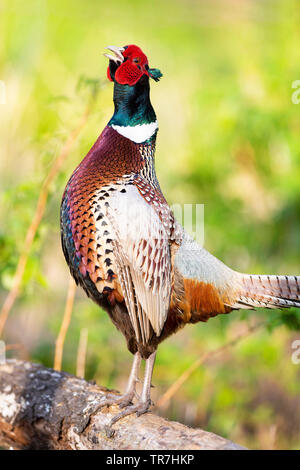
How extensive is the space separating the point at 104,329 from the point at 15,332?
1.56 metres

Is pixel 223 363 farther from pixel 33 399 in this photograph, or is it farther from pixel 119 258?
pixel 119 258

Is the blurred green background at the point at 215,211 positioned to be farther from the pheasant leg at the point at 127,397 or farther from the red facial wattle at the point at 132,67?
the red facial wattle at the point at 132,67

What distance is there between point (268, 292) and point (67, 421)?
1.13m

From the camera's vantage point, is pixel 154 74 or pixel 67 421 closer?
pixel 154 74

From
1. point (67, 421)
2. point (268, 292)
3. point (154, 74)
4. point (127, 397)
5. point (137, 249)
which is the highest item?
point (154, 74)

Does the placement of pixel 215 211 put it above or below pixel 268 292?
above

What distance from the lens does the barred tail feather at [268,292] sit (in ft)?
8.64

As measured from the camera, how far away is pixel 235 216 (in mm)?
6117

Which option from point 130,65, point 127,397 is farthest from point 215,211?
point 130,65

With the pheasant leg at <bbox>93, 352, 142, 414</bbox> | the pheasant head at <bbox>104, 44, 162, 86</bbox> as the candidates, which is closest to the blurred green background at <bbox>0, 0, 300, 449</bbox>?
the pheasant leg at <bbox>93, 352, 142, 414</bbox>

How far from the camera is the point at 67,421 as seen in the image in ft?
9.04

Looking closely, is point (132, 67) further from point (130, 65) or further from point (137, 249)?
point (137, 249)
